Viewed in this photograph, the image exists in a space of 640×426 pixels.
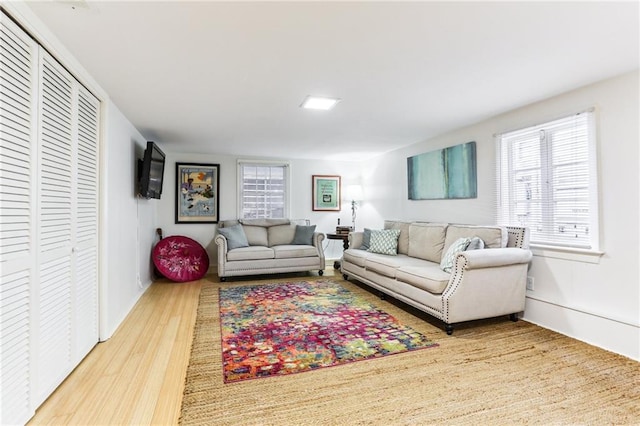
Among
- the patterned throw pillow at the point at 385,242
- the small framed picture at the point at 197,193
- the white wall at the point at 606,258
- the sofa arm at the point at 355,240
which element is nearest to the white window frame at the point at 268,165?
the small framed picture at the point at 197,193

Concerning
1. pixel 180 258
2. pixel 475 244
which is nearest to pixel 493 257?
pixel 475 244

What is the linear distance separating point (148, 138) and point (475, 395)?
4833 mm

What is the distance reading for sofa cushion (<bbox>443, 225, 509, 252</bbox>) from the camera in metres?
3.13

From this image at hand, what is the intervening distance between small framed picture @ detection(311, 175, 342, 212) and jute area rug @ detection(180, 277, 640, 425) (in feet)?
13.6

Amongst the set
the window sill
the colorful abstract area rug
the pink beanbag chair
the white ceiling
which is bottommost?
the colorful abstract area rug

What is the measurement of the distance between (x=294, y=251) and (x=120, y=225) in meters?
2.55

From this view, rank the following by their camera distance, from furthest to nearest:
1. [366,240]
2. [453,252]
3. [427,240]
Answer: [366,240], [427,240], [453,252]

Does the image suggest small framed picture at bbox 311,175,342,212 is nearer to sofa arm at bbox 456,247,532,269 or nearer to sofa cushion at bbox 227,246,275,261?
sofa cushion at bbox 227,246,275,261

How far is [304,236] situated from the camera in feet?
18.2

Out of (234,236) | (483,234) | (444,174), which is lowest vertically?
(234,236)

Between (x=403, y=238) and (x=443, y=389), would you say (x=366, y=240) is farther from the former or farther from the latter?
(x=443, y=389)

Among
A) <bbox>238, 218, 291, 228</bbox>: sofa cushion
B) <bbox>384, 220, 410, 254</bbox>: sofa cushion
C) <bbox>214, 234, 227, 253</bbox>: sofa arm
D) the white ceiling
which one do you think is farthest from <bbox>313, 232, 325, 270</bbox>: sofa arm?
the white ceiling

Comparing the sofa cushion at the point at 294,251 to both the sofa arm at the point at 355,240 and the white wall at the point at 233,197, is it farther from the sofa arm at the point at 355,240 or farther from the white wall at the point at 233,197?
the white wall at the point at 233,197

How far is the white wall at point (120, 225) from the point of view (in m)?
2.72
